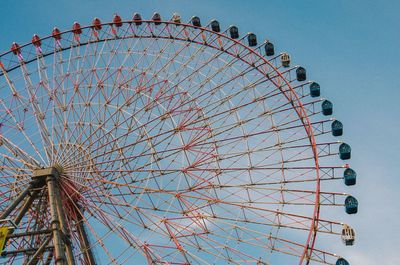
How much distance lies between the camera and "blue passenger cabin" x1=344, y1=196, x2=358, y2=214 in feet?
101

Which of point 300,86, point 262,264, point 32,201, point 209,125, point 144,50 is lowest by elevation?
point 262,264

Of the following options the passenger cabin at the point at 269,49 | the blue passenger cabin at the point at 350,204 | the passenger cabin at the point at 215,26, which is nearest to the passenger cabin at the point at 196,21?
the passenger cabin at the point at 215,26

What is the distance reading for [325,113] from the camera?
3412cm

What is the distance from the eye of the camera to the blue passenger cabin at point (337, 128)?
33250 millimetres

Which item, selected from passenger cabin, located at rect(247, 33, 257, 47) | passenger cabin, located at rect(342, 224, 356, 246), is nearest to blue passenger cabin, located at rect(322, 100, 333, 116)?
passenger cabin, located at rect(247, 33, 257, 47)

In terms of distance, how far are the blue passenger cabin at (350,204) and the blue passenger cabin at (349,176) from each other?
1249 millimetres

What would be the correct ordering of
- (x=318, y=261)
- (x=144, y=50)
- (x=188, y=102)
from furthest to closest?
(x=144, y=50) < (x=188, y=102) < (x=318, y=261)

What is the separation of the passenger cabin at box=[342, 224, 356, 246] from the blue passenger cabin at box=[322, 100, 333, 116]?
6.50 m

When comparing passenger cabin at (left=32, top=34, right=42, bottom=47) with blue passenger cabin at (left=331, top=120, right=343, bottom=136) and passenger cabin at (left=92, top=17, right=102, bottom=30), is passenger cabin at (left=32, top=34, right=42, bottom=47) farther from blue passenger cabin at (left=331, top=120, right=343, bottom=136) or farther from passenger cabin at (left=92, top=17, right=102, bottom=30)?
blue passenger cabin at (left=331, top=120, right=343, bottom=136)

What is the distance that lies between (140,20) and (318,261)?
1593 centimetres

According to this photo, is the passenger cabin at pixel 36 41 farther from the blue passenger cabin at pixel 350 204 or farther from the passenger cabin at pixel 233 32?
the blue passenger cabin at pixel 350 204

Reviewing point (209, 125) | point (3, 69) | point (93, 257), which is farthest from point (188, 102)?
point (3, 69)

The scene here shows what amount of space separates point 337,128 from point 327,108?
4.25ft

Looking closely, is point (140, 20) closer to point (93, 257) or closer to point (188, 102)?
point (188, 102)
